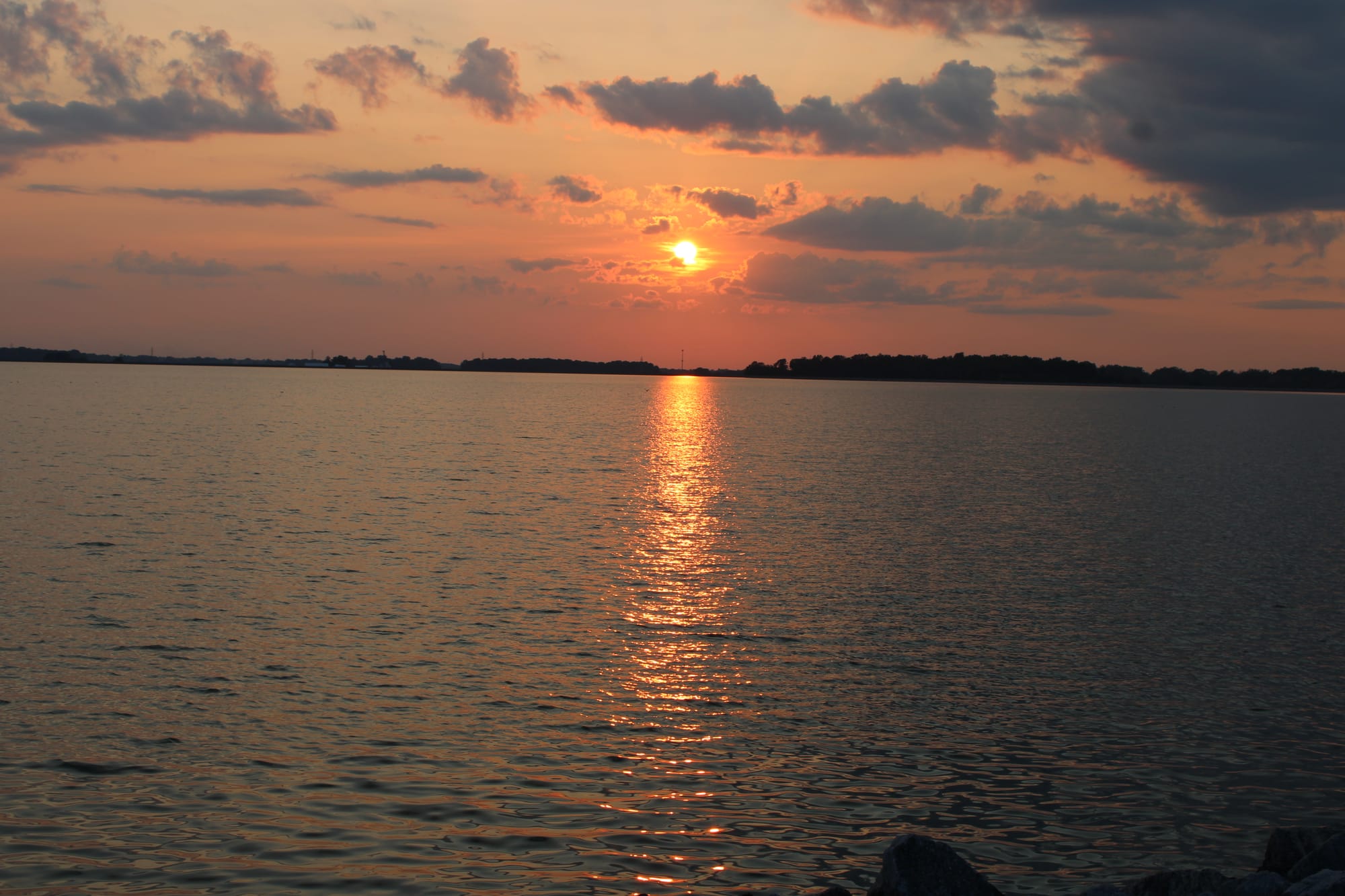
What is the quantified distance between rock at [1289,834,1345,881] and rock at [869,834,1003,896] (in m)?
3.83

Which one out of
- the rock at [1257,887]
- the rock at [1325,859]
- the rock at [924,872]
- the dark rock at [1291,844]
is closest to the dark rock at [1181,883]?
the rock at [1257,887]

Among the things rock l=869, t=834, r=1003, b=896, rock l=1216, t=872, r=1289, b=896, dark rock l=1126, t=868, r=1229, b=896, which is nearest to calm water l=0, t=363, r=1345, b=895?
dark rock l=1126, t=868, r=1229, b=896

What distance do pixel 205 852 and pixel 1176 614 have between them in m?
23.8

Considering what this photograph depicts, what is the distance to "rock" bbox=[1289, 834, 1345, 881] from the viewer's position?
11648 millimetres

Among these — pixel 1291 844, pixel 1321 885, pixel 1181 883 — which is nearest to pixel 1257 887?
pixel 1181 883

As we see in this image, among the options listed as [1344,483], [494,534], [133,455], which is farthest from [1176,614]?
[133,455]

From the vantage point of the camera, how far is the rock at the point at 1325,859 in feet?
38.2

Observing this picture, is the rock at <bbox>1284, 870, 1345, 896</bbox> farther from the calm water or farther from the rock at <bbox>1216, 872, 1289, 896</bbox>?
the calm water

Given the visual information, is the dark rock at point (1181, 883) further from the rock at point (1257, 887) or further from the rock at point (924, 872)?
the rock at point (924, 872)

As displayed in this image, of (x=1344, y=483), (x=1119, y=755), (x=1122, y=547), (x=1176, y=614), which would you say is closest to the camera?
(x=1119, y=755)

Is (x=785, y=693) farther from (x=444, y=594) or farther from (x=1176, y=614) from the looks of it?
(x=1176, y=614)

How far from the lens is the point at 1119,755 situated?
16953mm

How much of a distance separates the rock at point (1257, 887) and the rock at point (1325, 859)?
0.35 m

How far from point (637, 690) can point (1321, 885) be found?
1179 centimetres
